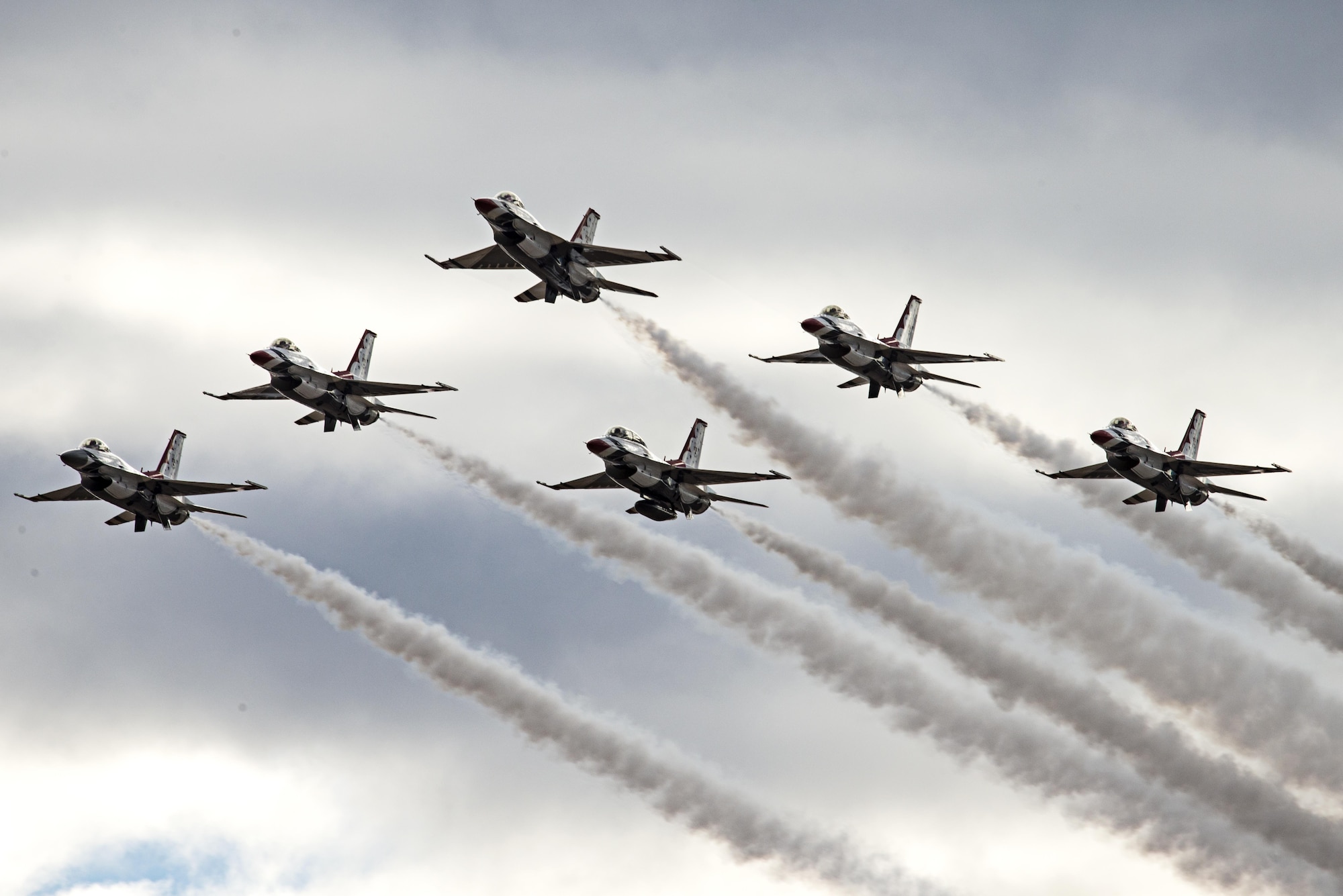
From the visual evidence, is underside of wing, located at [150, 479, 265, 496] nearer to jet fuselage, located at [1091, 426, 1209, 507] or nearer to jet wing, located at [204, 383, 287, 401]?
jet wing, located at [204, 383, 287, 401]

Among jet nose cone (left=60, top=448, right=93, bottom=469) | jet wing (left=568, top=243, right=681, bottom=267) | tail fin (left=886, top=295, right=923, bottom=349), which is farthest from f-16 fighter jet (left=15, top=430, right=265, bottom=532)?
tail fin (left=886, top=295, right=923, bottom=349)

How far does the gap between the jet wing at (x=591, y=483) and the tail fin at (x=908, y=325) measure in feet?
58.3

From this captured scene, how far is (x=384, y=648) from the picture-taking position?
107m

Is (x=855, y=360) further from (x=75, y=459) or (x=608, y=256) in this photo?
(x=75, y=459)

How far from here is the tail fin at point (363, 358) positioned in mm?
104875

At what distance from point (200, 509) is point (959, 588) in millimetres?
42704

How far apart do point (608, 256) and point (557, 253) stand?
8.98 feet

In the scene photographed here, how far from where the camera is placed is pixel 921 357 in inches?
4112

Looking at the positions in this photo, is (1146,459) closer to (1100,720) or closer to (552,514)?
(1100,720)

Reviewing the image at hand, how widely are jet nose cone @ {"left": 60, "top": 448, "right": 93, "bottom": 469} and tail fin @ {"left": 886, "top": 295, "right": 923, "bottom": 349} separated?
44403 millimetres

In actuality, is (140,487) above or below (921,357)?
below

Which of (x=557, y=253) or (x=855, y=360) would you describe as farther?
(x=855, y=360)

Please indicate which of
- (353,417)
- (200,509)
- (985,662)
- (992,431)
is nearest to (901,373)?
(992,431)

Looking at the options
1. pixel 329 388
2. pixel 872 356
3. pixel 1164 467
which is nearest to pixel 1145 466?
pixel 1164 467
